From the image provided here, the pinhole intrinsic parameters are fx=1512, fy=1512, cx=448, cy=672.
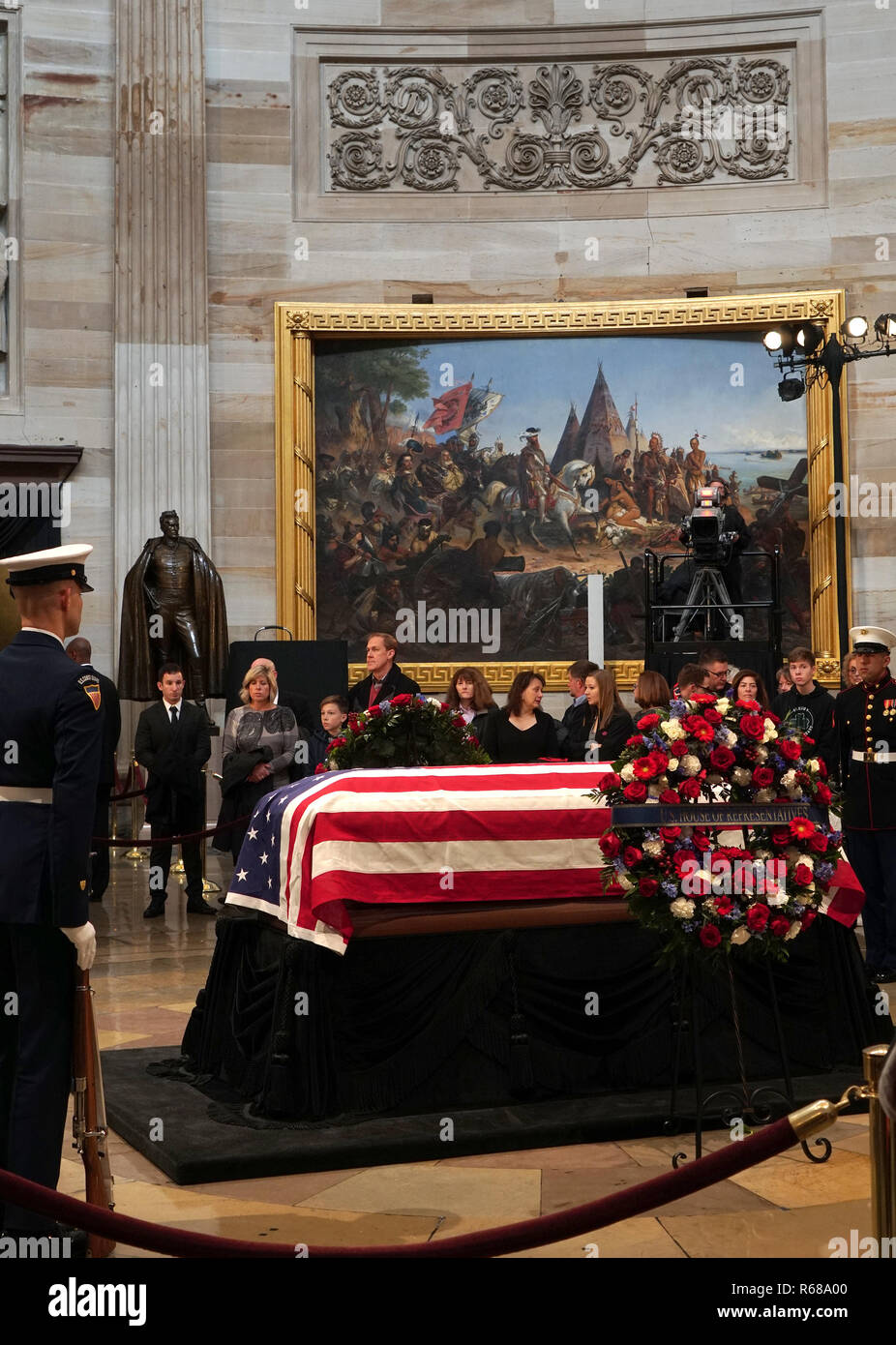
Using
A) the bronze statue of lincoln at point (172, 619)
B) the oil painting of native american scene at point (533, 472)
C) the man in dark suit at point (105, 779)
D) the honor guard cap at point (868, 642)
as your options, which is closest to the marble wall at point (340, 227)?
the oil painting of native american scene at point (533, 472)

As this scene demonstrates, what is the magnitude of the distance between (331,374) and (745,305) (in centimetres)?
433

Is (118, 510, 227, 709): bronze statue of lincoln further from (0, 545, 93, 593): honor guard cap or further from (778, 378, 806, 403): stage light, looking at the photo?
(0, 545, 93, 593): honor guard cap

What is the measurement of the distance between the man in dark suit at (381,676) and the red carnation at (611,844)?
Result: 3306 mm

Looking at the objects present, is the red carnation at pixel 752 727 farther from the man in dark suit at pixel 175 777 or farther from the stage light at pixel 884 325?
the stage light at pixel 884 325

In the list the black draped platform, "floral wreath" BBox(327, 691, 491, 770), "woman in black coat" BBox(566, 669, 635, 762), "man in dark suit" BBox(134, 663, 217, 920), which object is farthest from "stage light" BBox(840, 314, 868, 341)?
the black draped platform

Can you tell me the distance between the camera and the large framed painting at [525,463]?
15719 mm

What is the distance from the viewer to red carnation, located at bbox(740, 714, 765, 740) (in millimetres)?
5480

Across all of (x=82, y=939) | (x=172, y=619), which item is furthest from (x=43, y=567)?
(x=172, y=619)

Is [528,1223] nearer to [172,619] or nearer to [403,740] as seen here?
[403,740]

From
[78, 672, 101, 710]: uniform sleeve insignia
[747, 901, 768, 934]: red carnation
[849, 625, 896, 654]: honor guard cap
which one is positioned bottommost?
[747, 901, 768, 934]: red carnation

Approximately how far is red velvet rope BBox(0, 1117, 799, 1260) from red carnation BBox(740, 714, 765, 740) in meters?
2.65

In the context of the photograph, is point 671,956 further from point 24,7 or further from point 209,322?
point 24,7

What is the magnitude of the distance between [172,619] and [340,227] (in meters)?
4.85

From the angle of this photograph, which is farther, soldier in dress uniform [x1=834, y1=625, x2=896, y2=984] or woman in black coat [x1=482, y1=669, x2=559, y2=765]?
woman in black coat [x1=482, y1=669, x2=559, y2=765]
